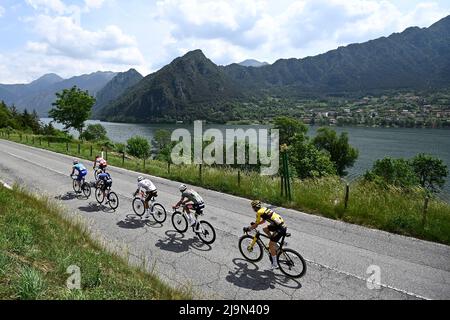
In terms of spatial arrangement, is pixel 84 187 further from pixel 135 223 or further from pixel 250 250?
pixel 250 250

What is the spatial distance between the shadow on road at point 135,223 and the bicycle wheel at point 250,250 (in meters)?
3.62

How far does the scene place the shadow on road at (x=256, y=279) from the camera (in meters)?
7.29

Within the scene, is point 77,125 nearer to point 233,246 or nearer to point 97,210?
point 97,210

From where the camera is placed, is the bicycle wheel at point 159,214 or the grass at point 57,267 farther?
the bicycle wheel at point 159,214

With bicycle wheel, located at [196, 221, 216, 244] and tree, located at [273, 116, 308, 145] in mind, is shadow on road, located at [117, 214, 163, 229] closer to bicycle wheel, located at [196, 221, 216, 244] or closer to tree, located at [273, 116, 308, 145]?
bicycle wheel, located at [196, 221, 216, 244]

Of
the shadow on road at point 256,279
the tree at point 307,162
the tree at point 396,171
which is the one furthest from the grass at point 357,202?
the tree at point 396,171

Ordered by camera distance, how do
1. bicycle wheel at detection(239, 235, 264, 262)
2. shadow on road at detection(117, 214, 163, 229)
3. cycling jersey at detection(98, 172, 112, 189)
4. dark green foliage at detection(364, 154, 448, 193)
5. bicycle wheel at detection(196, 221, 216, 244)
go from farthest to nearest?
1. dark green foliage at detection(364, 154, 448, 193)
2. cycling jersey at detection(98, 172, 112, 189)
3. shadow on road at detection(117, 214, 163, 229)
4. bicycle wheel at detection(196, 221, 216, 244)
5. bicycle wheel at detection(239, 235, 264, 262)

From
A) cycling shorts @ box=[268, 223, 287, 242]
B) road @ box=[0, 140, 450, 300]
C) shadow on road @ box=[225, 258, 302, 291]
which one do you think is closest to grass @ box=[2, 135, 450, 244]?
road @ box=[0, 140, 450, 300]

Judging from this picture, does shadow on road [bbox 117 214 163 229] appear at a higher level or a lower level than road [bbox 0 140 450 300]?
higher

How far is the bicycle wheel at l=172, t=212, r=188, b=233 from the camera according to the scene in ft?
35.2

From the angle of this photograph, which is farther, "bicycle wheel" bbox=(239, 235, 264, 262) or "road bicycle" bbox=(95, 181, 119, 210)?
"road bicycle" bbox=(95, 181, 119, 210)

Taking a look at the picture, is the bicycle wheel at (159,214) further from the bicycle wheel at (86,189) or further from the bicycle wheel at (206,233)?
the bicycle wheel at (86,189)

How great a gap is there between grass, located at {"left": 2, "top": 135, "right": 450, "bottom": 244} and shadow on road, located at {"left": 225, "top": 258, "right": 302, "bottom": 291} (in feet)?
17.0
